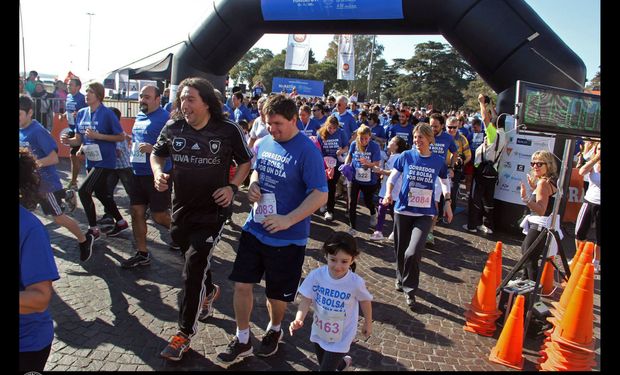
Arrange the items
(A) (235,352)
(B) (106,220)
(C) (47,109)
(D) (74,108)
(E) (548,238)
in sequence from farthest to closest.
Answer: (C) (47,109)
(D) (74,108)
(B) (106,220)
(E) (548,238)
(A) (235,352)

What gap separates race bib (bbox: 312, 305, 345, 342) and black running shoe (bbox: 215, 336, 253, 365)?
0.77 m

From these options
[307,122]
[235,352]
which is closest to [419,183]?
[235,352]

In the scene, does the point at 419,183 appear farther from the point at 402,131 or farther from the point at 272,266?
the point at 402,131

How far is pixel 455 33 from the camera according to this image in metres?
8.08

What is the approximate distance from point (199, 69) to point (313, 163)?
31.1ft

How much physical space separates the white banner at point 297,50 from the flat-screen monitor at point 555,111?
15.9 metres

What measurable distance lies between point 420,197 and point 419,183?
0.16m

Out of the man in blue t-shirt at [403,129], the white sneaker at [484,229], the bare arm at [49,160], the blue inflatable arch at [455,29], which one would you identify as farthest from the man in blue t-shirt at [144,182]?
the man in blue t-shirt at [403,129]

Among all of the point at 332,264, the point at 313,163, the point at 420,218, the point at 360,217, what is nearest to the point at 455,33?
the point at 360,217

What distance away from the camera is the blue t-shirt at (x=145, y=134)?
4.80 meters

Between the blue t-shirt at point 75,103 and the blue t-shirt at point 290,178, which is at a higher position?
the blue t-shirt at point 75,103

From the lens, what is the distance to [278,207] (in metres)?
3.15

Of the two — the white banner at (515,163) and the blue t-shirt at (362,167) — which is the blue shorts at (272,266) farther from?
the white banner at (515,163)
